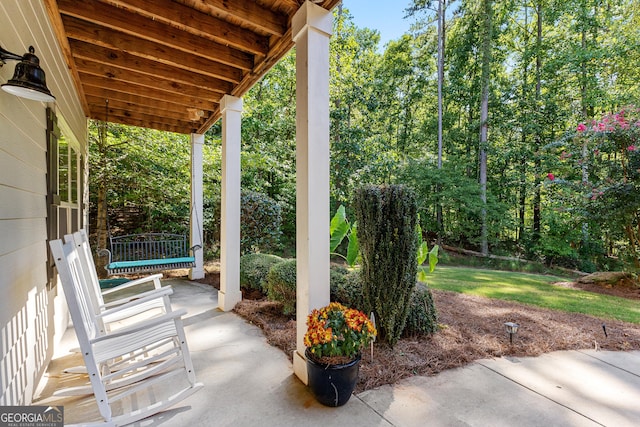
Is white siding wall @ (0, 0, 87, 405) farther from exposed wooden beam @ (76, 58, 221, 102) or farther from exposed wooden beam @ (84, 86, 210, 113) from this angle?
exposed wooden beam @ (84, 86, 210, 113)

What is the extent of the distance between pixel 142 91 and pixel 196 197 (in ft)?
7.20

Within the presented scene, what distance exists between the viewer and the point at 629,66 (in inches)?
395

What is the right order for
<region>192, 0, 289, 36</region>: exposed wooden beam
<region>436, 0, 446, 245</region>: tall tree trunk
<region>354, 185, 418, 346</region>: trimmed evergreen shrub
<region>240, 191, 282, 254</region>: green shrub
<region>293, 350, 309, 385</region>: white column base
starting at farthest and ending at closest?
<region>436, 0, 446, 245</region>: tall tree trunk < <region>240, 191, 282, 254</region>: green shrub < <region>354, 185, 418, 346</region>: trimmed evergreen shrub < <region>192, 0, 289, 36</region>: exposed wooden beam < <region>293, 350, 309, 385</region>: white column base

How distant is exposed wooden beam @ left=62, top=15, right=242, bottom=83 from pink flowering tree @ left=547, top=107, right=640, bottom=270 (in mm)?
7695

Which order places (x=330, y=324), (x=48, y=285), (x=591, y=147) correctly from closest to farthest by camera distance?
(x=330, y=324) → (x=48, y=285) → (x=591, y=147)

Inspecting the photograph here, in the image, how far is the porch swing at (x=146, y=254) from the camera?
4246mm

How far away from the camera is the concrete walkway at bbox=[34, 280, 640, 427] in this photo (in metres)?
1.80

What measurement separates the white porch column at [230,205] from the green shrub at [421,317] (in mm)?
2292

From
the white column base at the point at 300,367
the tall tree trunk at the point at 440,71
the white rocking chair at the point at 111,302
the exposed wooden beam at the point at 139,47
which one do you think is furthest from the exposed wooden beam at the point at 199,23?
the tall tree trunk at the point at 440,71

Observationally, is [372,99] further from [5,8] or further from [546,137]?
[5,8]

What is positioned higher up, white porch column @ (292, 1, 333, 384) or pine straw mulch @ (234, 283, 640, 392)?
white porch column @ (292, 1, 333, 384)

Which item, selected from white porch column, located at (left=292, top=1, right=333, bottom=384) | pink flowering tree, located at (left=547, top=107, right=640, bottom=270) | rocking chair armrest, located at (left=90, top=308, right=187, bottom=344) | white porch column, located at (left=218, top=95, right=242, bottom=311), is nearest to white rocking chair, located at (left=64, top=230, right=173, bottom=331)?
rocking chair armrest, located at (left=90, top=308, right=187, bottom=344)

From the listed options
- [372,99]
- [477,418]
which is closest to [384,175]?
[372,99]

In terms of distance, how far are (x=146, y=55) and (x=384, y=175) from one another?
30.4 ft
